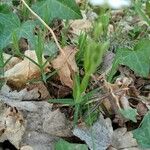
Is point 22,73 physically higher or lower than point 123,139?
higher

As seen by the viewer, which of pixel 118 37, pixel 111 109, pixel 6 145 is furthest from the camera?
pixel 118 37

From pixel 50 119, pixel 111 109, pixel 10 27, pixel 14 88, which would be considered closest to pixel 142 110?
pixel 111 109

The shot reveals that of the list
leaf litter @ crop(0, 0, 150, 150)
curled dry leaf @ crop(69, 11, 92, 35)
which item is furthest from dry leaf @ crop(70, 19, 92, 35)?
leaf litter @ crop(0, 0, 150, 150)

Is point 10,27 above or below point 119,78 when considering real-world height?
above

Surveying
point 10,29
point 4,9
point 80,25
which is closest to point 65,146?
point 10,29

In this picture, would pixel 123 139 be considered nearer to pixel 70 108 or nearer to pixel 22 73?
pixel 70 108

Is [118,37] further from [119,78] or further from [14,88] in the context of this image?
[14,88]

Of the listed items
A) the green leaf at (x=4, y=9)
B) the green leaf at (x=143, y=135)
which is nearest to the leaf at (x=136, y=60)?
the green leaf at (x=143, y=135)
